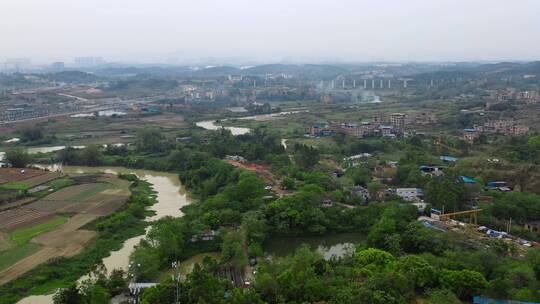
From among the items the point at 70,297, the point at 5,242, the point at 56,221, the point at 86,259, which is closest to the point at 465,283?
the point at 70,297

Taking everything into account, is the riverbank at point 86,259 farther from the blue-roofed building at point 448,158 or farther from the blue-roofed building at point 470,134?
the blue-roofed building at point 470,134

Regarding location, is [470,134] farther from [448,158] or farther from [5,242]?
[5,242]

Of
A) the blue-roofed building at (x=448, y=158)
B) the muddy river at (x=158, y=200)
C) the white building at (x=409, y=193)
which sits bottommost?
the muddy river at (x=158, y=200)

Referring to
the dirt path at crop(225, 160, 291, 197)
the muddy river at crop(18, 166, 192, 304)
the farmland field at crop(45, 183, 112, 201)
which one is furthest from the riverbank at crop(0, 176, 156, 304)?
the dirt path at crop(225, 160, 291, 197)

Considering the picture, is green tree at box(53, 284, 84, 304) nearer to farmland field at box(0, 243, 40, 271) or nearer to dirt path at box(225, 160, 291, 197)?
farmland field at box(0, 243, 40, 271)

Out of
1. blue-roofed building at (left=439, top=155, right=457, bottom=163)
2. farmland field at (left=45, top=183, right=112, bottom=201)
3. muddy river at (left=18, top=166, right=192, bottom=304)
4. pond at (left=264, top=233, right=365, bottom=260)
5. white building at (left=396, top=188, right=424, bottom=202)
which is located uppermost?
blue-roofed building at (left=439, top=155, right=457, bottom=163)

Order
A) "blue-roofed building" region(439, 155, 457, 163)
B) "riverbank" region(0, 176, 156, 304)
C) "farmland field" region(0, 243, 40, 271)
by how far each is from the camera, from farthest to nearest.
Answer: "blue-roofed building" region(439, 155, 457, 163), "farmland field" region(0, 243, 40, 271), "riverbank" region(0, 176, 156, 304)

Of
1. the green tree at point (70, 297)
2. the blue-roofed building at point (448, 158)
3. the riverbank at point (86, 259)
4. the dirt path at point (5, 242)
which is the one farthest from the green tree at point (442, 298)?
the blue-roofed building at point (448, 158)

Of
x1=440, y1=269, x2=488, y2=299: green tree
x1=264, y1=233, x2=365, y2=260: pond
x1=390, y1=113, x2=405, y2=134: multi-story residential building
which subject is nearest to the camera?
x1=440, y1=269, x2=488, y2=299: green tree

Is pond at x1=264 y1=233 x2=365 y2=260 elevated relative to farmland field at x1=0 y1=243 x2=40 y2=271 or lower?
lower
